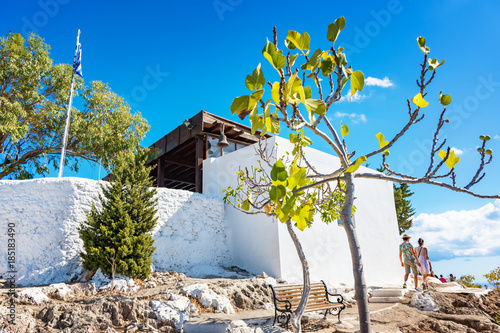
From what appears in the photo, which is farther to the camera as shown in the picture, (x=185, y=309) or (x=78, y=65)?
(x=78, y=65)

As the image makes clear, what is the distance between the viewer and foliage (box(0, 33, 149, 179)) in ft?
37.2

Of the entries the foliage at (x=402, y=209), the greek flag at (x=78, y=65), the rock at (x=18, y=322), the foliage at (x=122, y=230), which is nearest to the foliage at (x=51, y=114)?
the greek flag at (x=78, y=65)

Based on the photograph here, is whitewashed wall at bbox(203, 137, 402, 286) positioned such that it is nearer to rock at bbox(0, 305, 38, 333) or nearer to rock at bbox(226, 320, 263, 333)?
rock at bbox(226, 320, 263, 333)

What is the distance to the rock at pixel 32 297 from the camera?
5934 millimetres

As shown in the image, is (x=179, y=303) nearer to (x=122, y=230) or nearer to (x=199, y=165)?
(x=122, y=230)

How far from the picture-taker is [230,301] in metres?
7.48

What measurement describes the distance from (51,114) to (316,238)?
10261mm

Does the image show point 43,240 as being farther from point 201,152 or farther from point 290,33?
point 290,33

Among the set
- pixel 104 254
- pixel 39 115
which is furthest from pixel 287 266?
pixel 39 115

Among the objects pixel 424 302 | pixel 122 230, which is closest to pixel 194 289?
pixel 122 230

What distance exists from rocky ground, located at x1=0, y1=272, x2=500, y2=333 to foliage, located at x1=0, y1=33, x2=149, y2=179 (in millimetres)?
6221

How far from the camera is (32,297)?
19.8 ft

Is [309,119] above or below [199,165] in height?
below

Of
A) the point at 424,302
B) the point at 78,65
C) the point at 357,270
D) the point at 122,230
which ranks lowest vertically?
the point at 424,302
